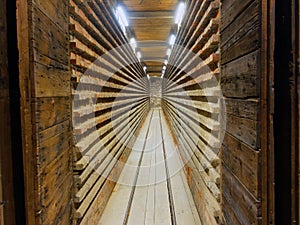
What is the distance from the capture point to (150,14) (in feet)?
20.8

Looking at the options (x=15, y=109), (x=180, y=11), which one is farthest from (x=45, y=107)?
(x=180, y=11)

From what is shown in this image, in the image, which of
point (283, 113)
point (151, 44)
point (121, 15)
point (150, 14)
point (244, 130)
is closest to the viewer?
point (283, 113)

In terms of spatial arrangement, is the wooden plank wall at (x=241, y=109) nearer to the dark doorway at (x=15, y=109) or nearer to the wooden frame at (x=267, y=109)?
the wooden frame at (x=267, y=109)

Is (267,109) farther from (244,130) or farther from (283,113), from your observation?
(244,130)

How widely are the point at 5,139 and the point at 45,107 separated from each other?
30 cm

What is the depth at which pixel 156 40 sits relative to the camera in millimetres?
9539

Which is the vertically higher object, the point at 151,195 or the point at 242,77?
the point at 242,77

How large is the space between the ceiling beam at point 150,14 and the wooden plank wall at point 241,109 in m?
4.64

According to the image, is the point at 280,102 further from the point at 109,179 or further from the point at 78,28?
the point at 109,179

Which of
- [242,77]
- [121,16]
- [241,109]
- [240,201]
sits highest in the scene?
[121,16]

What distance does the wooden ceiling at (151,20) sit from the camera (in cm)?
571

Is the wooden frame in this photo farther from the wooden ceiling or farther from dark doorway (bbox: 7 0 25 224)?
the wooden ceiling

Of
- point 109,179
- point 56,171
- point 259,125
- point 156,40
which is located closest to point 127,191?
point 109,179

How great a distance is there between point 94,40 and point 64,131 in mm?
1361
